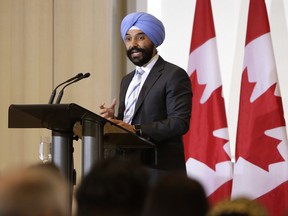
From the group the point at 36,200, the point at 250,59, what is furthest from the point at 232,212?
the point at 250,59

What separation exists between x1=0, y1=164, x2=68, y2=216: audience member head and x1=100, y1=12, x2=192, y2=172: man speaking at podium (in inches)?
93.3

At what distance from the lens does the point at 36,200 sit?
1258 mm

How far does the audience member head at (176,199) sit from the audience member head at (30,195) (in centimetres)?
17

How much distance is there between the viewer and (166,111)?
410 centimetres

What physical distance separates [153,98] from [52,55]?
3.01 metres

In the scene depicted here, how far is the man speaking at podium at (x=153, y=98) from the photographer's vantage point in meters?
3.91

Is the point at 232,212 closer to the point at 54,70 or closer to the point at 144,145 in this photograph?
the point at 144,145

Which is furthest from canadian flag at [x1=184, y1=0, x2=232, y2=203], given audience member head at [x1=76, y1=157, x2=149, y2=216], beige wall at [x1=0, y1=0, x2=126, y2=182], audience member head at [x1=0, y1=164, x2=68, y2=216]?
audience member head at [x1=0, y1=164, x2=68, y2=216]

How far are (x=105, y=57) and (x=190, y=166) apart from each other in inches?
56.5

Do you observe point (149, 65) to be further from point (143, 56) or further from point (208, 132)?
point (208, 132)

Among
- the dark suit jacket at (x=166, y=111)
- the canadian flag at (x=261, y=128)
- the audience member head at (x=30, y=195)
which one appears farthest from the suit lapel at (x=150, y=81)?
the audience member head at (x=30, y=195)

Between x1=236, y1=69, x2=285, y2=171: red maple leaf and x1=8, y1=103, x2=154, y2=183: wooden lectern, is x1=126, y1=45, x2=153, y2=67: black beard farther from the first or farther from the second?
x1=236, y1=69, x2=285, y2=171: red maple leaf

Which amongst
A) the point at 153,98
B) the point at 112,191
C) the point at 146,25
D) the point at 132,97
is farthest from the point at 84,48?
the point at 112,191

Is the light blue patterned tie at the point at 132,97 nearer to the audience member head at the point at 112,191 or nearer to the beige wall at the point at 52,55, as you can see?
the beige wall at the point at 52,55
